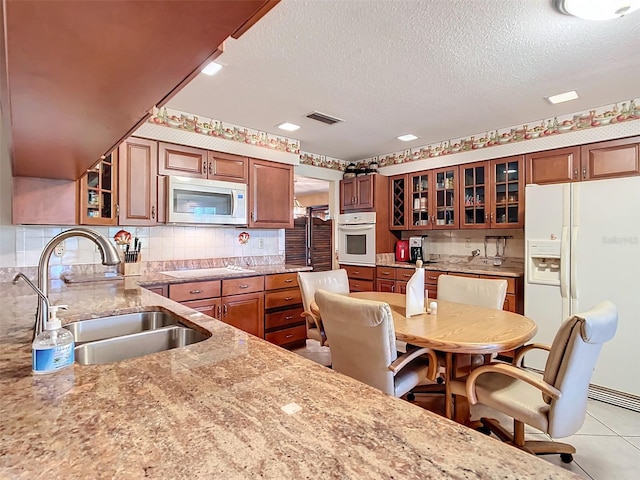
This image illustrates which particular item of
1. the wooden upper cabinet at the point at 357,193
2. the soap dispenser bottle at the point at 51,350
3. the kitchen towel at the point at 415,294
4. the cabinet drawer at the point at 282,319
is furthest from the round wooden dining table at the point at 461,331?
the wooden upper cabinet at the point at 357,193

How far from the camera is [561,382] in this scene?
57.9 inches

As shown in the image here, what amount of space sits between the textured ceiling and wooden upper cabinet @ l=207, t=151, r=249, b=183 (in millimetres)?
359

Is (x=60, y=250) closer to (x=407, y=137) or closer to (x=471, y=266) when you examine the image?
(x=407, y=137)

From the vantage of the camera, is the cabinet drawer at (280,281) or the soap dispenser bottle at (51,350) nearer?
the soap dispenser bottle at (51,350)

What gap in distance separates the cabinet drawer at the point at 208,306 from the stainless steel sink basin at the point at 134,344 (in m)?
1.54

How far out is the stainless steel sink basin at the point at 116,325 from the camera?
1.48m

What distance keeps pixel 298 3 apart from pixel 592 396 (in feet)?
10.9

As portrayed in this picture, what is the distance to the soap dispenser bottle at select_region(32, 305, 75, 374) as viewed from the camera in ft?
2.96

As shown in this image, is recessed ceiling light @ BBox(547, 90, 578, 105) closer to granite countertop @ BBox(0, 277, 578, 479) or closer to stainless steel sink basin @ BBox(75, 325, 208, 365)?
granite countertop @ BBox(0, 277, 578, 479)

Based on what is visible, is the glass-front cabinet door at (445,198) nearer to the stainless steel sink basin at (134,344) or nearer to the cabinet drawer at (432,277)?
the cabinet drawer at (432,277)

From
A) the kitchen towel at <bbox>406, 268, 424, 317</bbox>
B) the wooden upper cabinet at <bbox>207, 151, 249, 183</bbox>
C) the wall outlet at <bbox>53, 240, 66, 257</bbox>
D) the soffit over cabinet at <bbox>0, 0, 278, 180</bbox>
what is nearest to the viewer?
the soffit over cabinet at <bbox>0, 0, 278, 180</bbox>

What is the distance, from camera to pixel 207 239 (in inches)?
144

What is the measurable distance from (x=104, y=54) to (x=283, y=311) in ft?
10.2

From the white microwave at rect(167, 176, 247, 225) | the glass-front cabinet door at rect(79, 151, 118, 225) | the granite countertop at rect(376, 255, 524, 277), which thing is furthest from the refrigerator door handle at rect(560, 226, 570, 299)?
the glass-front cabinet door at rect(79, 151, 118, 225)
